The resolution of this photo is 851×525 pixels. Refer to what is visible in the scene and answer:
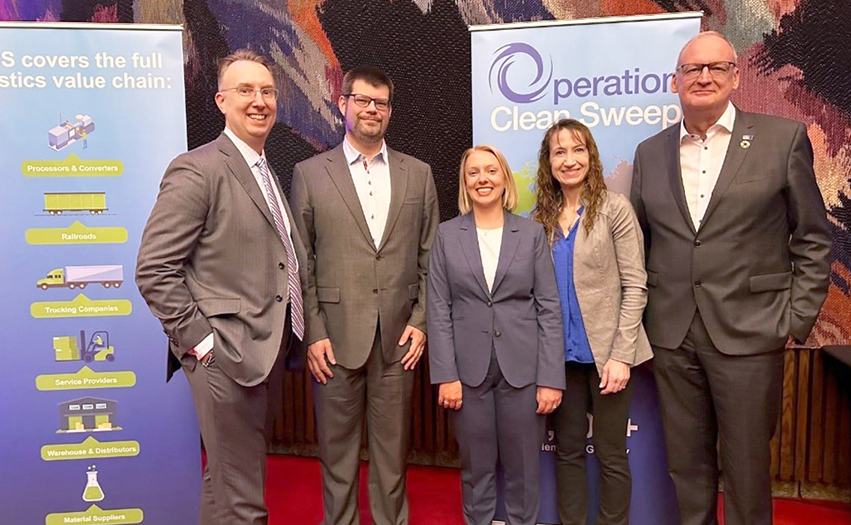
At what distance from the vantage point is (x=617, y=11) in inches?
127

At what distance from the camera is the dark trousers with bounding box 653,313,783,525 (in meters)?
2.19

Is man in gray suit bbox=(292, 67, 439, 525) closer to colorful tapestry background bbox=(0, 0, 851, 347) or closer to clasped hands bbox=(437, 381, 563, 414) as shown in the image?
clasped hands bbox=(437, 381, 563, 414)

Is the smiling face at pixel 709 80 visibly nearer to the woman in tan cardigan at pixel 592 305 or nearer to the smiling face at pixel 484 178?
the woman in tan cardigan at pixel 592 305

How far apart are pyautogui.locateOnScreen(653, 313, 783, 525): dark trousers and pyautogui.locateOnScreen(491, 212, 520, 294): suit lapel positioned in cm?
71

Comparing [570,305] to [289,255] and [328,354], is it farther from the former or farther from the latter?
[289,255]

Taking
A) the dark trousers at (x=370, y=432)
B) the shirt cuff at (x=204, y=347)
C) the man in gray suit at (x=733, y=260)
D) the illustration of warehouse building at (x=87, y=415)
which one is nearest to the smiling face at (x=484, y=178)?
the man in gray suit at (x=733, y=260)

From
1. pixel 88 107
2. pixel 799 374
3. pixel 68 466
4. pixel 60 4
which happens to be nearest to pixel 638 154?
pixel 799 374

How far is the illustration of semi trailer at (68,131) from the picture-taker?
8.63ft

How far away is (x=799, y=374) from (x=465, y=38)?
268cm

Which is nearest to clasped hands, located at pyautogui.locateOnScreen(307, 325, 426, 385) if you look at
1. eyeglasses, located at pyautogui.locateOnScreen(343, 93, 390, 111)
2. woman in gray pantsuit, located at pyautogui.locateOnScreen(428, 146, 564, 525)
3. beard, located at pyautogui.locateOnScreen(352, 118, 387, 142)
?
woman in gray pantsuit, located at pyautogui.locateOnScreen(428, 146, 564, 525)

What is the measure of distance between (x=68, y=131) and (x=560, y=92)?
90.6 inches

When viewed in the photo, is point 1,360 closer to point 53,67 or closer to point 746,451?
point 53,67

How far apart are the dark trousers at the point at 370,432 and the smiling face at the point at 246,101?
3.31 ft

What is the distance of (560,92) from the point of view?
8.86 ft
